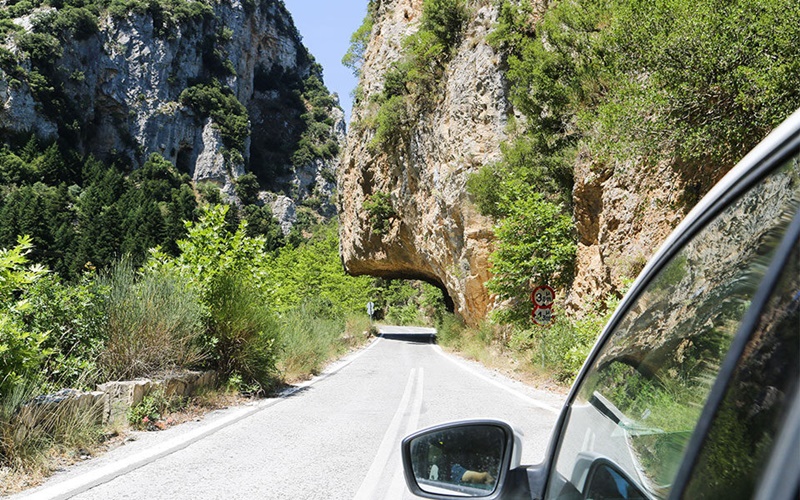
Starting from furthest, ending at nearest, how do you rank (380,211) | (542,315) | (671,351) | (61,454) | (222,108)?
(222,108)
(380,211)
(542,315)
(61,454)
(671,351)

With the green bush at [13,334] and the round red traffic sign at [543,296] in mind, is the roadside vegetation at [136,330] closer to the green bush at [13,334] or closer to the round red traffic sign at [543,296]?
the green bush at [13,334]

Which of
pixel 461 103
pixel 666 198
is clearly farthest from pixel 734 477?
pixel 461 103

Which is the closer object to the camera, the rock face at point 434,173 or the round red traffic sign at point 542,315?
the round red traffic sign at point 542,315

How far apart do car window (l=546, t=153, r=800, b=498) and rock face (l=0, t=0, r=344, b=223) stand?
91813 mm

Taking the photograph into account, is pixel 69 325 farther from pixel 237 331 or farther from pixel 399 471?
pixel 399 471

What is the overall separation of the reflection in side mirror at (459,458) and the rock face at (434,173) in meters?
20.6

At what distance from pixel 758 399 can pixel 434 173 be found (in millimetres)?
26109

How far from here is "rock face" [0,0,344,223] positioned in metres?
82.5

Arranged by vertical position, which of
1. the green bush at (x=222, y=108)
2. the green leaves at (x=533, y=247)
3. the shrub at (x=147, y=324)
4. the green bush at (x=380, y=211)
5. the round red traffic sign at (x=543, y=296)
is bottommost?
the shrub at (x=147, y=324)

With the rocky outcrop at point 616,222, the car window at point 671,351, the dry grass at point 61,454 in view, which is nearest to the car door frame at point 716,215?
the car window at point 671,351

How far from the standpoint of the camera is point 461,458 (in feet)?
5.78

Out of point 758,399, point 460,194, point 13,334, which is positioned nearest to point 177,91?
point 460,194

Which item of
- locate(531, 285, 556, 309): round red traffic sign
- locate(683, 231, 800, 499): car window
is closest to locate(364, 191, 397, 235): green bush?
locate(531, 285, 556, 309): round red traffic sign

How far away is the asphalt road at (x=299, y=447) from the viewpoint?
4.21m
